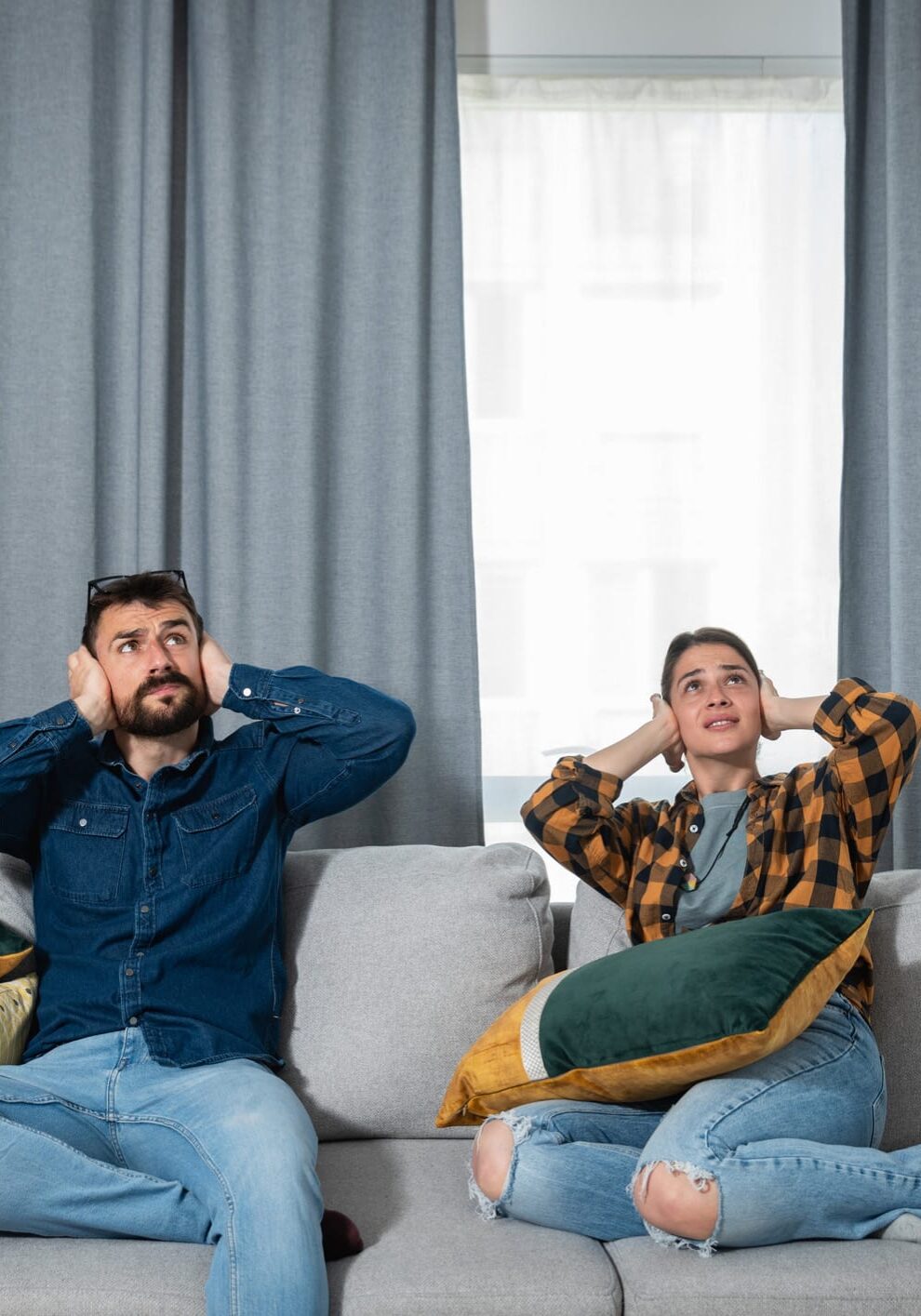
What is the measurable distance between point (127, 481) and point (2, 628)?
1.31 feet

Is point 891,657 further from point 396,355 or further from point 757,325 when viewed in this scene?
point 396,355

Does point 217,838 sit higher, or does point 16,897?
point 217,838

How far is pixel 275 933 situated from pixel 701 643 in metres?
0.89

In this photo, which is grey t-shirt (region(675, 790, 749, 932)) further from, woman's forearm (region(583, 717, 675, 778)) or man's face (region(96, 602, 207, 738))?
man's face (region(96, 602, 207, 738))

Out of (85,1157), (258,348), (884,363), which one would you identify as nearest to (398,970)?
(85,1157)

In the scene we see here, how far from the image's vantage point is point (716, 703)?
7.07 feet

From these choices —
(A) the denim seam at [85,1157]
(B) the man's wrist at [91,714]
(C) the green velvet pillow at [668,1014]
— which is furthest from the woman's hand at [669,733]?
(A) the denim seam at [85,1157]

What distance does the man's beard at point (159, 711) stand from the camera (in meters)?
2.01

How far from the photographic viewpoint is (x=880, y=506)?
270cm

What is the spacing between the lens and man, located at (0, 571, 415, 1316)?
5.22ft

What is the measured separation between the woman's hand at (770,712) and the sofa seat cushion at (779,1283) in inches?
33.8

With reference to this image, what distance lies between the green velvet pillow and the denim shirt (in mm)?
402

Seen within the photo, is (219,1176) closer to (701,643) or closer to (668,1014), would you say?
(668,1014)

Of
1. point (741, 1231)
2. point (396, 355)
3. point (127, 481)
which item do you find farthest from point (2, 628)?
point (741, 1231)
